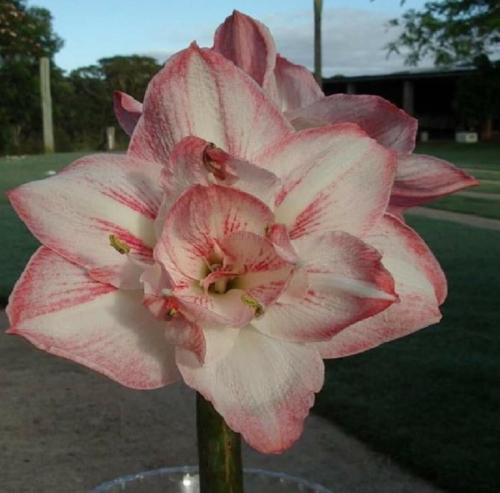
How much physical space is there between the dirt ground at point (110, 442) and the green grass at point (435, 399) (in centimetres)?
6

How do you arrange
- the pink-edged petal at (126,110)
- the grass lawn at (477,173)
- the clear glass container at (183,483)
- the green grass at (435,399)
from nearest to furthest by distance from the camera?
the pink-edged petal at (126,110) < the clear glass container at (183,483) < the green grass at (435,399) < the grass lawn at (477,173)

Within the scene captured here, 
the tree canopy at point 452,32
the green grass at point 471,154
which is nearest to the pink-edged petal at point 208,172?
the green grass at point 471,154

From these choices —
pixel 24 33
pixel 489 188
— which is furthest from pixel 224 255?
pixel 24 33

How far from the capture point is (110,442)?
226cm

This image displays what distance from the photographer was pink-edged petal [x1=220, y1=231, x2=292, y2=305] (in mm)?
494

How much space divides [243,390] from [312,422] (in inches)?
71.6

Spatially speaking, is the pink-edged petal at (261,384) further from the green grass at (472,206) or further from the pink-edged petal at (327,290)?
the green grass at (472,206)

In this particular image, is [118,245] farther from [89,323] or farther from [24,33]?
[24,33]

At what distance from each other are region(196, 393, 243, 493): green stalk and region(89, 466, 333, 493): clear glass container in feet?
0.80

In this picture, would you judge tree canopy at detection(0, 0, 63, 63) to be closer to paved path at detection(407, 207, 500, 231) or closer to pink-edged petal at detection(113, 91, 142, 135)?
paved path at detection(407, 207, 500, 231)

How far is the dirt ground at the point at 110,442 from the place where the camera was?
1992 mm

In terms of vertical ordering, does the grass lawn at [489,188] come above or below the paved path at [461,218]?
below

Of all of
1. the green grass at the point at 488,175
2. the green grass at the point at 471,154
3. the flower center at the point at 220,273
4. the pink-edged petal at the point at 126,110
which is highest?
the pink-edged petal at the point at 126,110

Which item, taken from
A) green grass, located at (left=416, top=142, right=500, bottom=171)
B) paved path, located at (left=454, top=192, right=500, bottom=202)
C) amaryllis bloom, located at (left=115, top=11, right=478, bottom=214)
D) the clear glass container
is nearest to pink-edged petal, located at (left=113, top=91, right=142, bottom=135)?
amaryllis bloom, located at (left=115, top=11, right=478, bottom=214)
